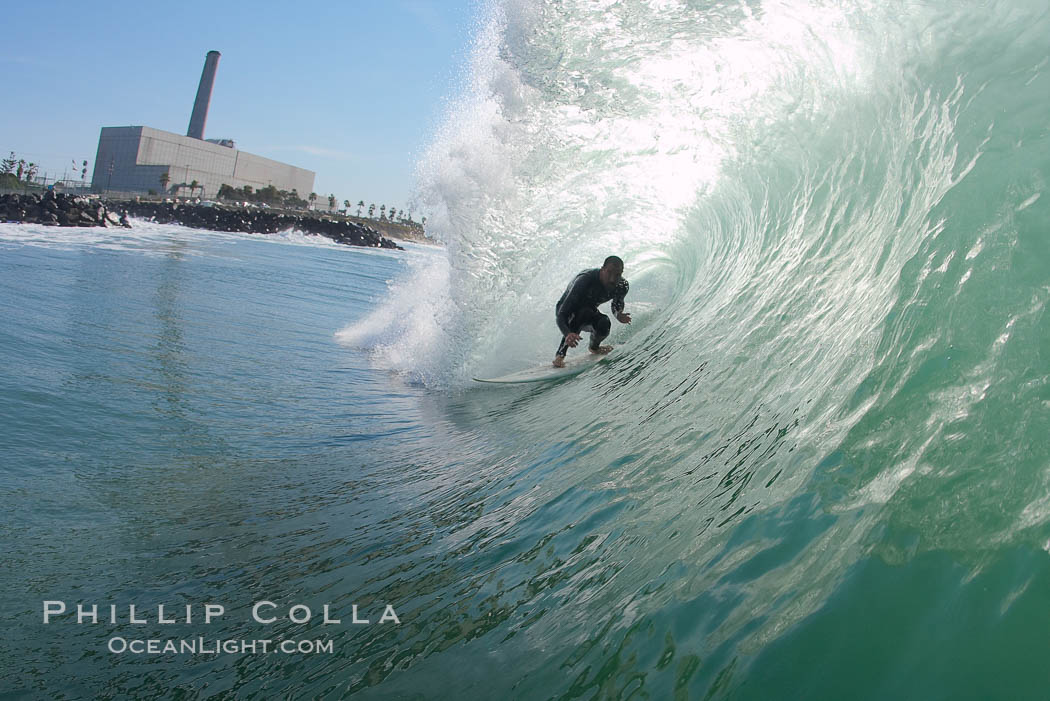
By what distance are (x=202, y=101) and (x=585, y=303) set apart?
119788mm

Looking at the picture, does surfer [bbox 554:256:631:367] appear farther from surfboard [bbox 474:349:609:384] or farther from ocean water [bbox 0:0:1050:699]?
ocean water [bbox 0:0:1050:699]

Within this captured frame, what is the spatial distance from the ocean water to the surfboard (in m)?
0.30

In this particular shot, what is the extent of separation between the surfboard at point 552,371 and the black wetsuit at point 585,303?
0.68 feet

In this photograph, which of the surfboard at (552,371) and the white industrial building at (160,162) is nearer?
the surfboard at (552,371)

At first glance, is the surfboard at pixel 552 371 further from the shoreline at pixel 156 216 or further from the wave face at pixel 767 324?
the shoreline at pixel 156 216

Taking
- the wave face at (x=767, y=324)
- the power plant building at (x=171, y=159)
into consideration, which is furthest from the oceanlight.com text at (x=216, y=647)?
the power plant building at (x=171, y=159)

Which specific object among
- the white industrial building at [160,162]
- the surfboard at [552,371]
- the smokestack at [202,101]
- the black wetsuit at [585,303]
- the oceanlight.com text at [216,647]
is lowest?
the oceanlight.com text at [216,647]

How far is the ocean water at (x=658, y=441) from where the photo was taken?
2.15 m

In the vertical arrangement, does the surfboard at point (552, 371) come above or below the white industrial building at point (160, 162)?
below

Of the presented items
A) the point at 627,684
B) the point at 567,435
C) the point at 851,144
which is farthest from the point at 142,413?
the point at 851,144

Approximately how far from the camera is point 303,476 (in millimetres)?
4750

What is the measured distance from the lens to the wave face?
2256mm

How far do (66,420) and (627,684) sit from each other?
486cm

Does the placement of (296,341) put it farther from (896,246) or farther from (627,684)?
(627,684)
